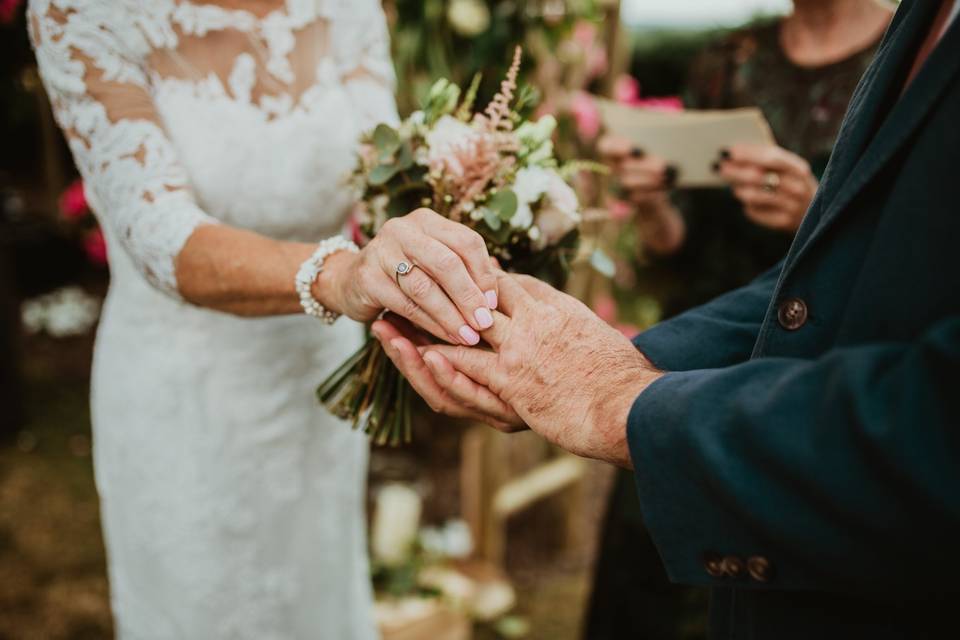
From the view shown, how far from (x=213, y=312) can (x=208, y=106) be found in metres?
0.54

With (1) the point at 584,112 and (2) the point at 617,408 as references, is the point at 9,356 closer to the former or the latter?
(1) the point at 584,112

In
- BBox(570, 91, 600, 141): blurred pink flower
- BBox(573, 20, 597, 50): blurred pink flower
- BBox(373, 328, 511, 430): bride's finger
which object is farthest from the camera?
BBox(573, 20, 597, 50): blurred pink flower

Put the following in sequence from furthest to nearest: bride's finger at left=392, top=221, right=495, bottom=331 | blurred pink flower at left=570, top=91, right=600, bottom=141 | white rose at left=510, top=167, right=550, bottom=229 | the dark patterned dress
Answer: blurred pink flower at left=570, top=91, right=600, bottom=141, the dark patterned dress, white rose at left=510, top=167, right=550, bottom=229, bride's finger at left=392, top=221, right=495, bottom=331

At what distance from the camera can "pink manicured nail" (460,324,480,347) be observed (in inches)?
49.9

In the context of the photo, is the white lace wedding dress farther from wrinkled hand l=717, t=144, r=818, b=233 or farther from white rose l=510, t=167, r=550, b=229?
wrinkled hand l=717, t=144, r=818, b=233

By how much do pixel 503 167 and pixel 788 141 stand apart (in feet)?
4.15

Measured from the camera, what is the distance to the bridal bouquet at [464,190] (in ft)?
4.75

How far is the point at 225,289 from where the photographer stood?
150 cm

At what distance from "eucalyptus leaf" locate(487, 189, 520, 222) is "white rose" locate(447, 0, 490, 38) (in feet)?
6.92

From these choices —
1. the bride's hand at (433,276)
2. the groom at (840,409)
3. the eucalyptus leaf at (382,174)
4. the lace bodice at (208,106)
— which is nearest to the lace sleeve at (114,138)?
the lace bodice at (208,106)

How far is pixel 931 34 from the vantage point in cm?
100

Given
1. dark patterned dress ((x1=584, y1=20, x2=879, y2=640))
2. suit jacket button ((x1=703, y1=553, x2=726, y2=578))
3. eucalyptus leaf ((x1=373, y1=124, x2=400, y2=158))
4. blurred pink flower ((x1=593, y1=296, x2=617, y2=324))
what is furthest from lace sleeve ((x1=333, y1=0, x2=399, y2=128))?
blurred pink flower ((x1=593, y1=296, x2=617, y2=324))

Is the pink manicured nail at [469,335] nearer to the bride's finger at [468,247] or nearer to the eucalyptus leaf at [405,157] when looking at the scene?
the bride's finger at [468,247]

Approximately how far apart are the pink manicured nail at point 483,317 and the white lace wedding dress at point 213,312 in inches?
26.5
